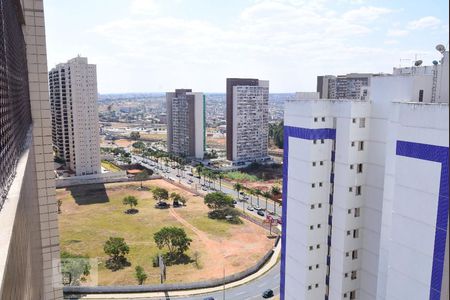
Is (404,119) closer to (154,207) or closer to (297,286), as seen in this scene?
(297,286)

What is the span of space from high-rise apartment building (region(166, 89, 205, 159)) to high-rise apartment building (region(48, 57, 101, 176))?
28771 mm

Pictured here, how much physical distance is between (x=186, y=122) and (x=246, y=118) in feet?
56.3

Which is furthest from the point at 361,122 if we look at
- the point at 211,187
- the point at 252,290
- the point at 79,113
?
the point at 79,113

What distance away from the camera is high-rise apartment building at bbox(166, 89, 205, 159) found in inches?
4225

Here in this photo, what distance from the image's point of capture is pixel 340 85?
382 ft

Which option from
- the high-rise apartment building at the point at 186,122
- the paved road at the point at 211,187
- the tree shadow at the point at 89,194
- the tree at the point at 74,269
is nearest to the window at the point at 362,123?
the tree at the point at 74,269

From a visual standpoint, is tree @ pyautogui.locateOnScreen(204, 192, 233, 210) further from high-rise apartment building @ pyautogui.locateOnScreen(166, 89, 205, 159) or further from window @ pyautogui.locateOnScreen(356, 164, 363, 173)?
high-rise apartment building @ pyautogui.locateOnScreen(166, 89, 205, 159)

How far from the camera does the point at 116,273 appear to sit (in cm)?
4169

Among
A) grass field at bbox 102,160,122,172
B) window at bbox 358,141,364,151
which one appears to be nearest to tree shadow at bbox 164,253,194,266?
window at bbox 358,141,364,151

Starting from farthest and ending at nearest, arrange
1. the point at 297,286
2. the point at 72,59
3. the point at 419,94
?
the point at 72,59 < the point at 297,286 < the point at 419,94

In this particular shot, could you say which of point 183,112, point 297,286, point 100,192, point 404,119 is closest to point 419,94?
point 404,119

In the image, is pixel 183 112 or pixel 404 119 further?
pixel 183 112

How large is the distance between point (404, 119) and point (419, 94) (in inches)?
134

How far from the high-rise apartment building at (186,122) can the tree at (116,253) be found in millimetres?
65488
